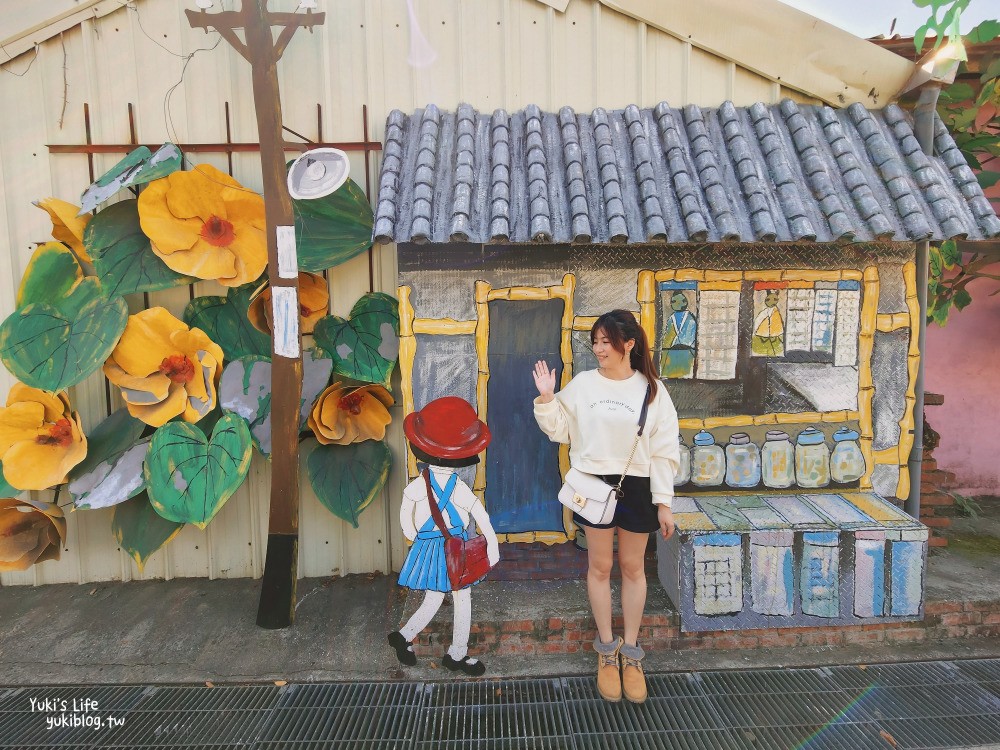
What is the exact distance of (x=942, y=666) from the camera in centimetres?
384

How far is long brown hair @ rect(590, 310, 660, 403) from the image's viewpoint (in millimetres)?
3393

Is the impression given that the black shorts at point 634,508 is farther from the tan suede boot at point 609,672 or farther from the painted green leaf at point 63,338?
the painted green leaf at point 63,338

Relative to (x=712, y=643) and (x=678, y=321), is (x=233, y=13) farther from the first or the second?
(x=712, y=643)

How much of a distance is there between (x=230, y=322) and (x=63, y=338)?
3.78ft

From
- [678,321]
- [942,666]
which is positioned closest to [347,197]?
[678,321]

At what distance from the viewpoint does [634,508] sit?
350 cm

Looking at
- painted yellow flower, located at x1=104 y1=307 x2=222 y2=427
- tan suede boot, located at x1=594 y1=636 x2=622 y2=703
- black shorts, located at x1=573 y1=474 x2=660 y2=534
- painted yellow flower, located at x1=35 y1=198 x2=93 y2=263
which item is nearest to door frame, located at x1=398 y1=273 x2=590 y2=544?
black shorts, located at x1=573 y1=474 x2=660 y2=534

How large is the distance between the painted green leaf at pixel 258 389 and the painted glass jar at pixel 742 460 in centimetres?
318

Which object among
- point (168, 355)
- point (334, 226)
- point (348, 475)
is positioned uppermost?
point (334, 226)

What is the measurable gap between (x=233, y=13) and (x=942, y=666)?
635cm

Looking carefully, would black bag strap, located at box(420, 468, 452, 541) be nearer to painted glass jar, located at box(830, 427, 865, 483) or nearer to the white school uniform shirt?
the white school uniform shirt

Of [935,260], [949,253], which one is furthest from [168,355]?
[949,253]

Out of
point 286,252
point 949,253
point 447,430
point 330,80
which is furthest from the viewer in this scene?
point 949,253

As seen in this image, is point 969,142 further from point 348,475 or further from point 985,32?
point 348,475
